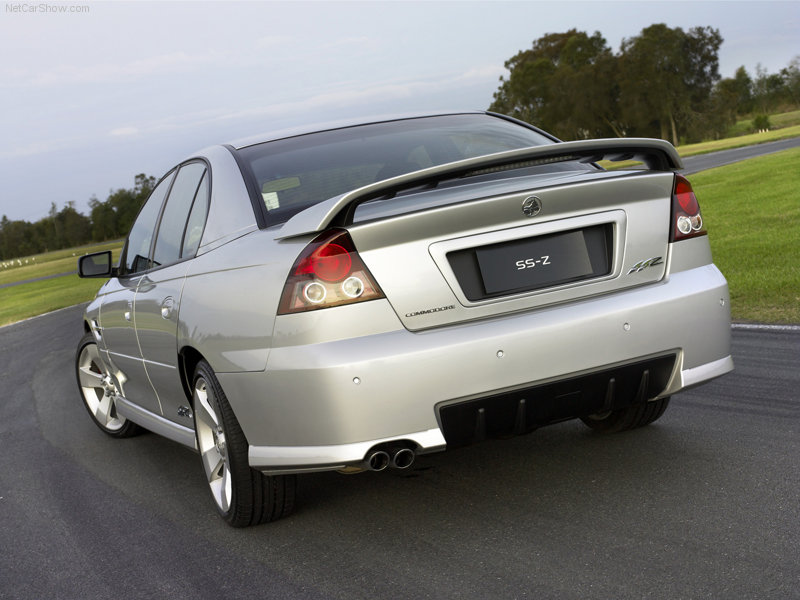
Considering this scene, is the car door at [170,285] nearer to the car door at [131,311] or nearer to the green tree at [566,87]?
the car door at [131,311]

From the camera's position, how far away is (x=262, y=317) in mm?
A: 3674

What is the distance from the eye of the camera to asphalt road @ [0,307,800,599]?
3301 mm

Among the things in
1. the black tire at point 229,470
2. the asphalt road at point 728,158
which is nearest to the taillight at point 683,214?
the black tire at point 229,470

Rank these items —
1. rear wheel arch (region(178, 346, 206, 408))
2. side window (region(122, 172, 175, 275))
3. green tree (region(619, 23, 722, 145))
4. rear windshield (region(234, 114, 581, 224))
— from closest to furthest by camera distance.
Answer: rear windshield (region(234, 114, 581, 224)) → rear wheel arch (region(178, 346, 206, 408)) → side window (region(122, 172, 175, 275)) → green tree (region(619, 23, 722, 145))

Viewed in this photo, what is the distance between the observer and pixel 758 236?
13453 mm

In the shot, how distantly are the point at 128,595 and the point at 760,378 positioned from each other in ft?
12.5

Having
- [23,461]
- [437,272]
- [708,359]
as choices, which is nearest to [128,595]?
[437,272]

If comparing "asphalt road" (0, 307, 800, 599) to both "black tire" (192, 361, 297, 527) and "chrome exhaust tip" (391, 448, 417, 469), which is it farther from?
"chrome exhaust tip" (391, 448, 417, 469)

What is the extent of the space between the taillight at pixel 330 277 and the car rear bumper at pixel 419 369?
0.06 m

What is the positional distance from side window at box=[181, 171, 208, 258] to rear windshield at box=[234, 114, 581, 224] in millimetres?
278

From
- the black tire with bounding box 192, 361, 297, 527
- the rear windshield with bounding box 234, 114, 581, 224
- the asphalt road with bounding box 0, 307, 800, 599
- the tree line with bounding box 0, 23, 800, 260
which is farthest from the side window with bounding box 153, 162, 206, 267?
the tree line with bounding box 0, 23, 800, 260

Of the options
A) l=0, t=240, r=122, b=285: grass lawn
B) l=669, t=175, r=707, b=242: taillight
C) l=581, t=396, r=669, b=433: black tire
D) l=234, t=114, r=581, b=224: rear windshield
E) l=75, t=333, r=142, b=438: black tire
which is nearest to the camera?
l=669, t=175, r=707, b=242: taillight

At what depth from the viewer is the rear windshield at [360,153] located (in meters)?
4.32

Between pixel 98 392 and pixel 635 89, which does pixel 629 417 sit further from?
pixel 635 89
